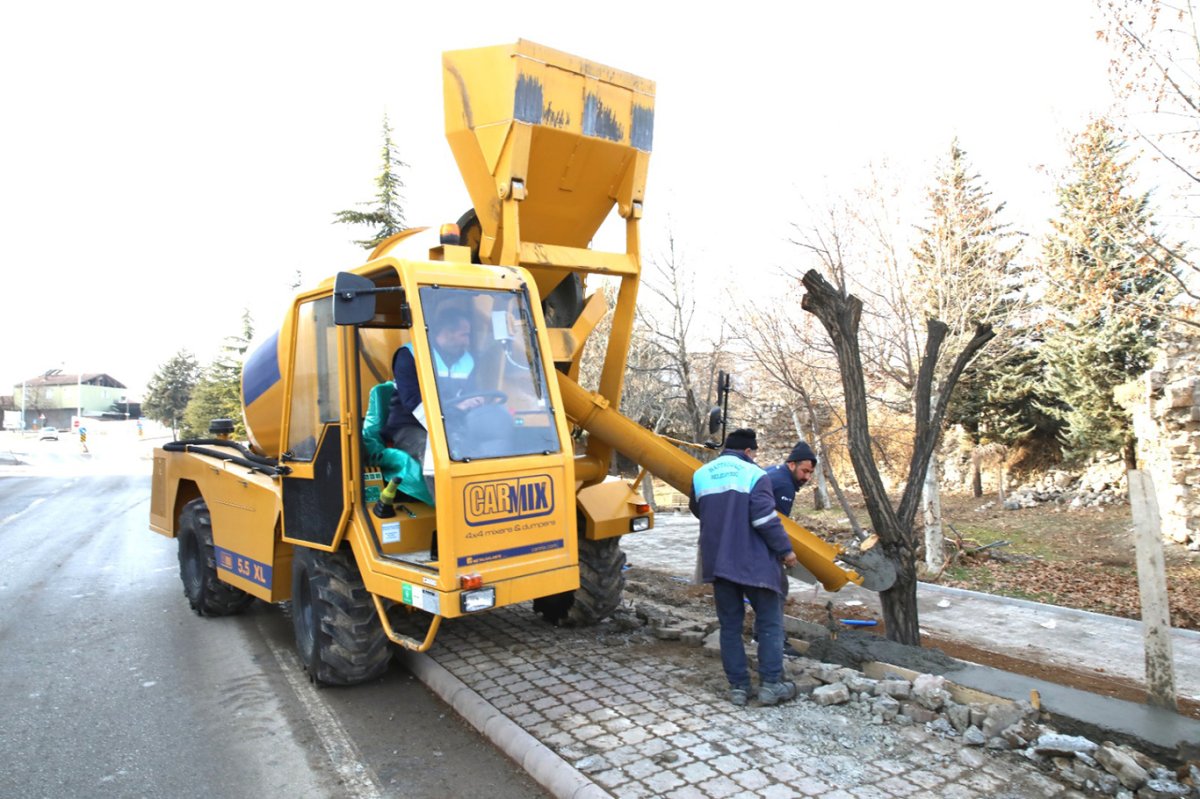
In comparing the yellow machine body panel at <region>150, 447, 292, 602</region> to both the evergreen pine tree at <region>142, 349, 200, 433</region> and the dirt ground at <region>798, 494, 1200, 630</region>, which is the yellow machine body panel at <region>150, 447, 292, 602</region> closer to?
the dirt ground at <region>798, 494, 1200, 630</region>

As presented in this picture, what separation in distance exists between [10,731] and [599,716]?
3.82 m

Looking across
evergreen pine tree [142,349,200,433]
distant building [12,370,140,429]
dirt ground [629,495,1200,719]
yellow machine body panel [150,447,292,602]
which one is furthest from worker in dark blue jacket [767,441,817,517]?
distant building [12,370,140,429]

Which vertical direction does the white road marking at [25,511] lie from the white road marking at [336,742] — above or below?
below

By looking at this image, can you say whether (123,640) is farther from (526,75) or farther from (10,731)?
(526,75)

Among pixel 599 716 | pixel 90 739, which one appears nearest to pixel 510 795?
pixel 599 716

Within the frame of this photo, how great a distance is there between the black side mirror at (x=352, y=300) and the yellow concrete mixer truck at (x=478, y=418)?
1cm

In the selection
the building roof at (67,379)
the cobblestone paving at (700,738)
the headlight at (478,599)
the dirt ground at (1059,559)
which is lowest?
the dirt ground at (1059,559)

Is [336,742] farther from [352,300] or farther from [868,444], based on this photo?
[868,444]

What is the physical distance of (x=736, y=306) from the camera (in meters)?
12.3

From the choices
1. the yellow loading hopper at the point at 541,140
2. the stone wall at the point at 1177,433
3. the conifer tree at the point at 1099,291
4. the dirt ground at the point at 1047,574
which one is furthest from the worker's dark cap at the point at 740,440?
the stone wall at the point at 1177,433

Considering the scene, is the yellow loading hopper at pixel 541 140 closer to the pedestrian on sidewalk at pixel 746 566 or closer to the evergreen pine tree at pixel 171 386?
the pedestrian on sidewalk at pixel 746 566

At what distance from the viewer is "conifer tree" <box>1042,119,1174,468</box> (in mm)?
9336

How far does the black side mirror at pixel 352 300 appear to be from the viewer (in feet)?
15.1

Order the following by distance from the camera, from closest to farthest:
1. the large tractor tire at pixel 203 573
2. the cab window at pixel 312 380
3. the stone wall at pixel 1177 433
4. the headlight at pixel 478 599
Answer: the headlight at pixel 478 599 < the cab window at pixel 312 380 < the large tractor tire at pixel 203 573 < the stone wall at pixel 1177 433
